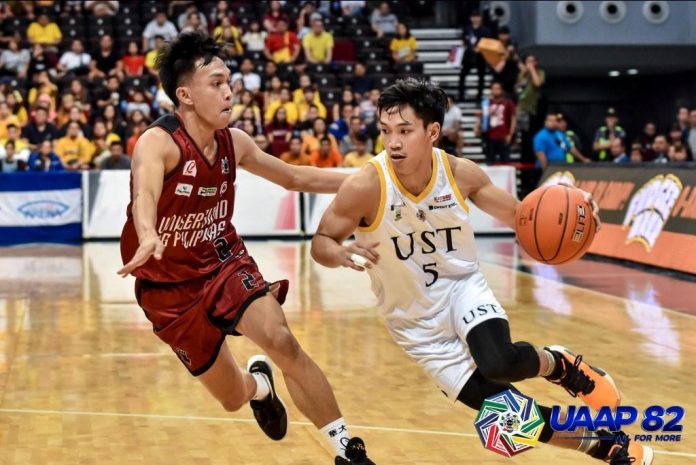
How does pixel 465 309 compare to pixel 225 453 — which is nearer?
pixel 465 309

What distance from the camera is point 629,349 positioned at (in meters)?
8.61

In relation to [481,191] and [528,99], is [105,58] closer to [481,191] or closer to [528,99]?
[528,99]

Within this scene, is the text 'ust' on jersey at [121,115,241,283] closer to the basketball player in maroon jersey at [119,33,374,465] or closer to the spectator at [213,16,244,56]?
the basketball player in maroon jersey at [119,33,374,465]

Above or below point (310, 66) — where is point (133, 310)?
below

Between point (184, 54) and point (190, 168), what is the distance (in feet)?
1.83

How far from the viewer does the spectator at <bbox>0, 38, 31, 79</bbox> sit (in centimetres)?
2014

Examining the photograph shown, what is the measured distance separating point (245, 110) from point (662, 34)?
1005cm

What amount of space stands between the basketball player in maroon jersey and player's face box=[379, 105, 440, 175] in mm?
757

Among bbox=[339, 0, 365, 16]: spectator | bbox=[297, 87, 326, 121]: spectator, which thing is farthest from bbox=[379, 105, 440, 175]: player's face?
bbox=[339, 0, 365, 16]: spectator

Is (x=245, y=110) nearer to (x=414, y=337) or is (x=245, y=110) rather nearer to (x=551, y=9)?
(x=551, y=9)

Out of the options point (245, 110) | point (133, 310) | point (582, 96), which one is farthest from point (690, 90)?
point (133, 310)

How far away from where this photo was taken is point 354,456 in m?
5.01

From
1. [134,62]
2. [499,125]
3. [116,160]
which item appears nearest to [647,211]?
[499,125]

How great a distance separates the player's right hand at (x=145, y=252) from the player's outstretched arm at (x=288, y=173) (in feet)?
3.44
